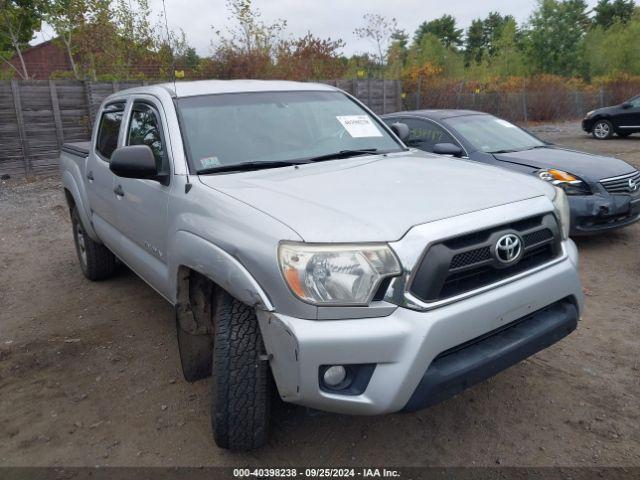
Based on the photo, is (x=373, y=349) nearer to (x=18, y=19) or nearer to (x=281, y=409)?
(x=281, y=409)

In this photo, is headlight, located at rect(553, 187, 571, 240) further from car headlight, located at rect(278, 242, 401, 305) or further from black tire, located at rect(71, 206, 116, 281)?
black tire, located at rect(71, 206, 116, 281)

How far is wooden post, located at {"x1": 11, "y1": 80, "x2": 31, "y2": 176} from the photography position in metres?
10.9

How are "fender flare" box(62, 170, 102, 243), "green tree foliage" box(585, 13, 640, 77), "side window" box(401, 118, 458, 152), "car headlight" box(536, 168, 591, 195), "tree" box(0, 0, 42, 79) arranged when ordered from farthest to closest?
"green tree foliage" box(585, 13, 640, 77) → "tree" box(0, 0, 42, 79) → "side window" box(401, 118, 458, 152) → "car headlight" box(536, 168, 591, 195) → "fender flare" box(62, 170, 102, 243)

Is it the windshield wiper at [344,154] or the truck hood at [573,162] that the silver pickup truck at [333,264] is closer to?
the windshield wiper at [344,154]

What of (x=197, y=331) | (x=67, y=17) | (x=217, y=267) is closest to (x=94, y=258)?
(x=197, y=331)

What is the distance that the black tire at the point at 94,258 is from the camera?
513 centimetres

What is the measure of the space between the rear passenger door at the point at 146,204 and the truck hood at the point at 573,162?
13.3 feet

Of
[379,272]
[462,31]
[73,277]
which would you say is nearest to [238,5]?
[73,277]

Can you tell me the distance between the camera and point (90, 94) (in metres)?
12.0

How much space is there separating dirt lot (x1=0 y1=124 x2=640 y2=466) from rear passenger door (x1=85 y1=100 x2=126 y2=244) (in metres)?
0.75

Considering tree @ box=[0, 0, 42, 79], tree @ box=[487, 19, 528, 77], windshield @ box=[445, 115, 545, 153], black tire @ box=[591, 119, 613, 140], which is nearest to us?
windshield @ box=[445, 115, 545, 153]

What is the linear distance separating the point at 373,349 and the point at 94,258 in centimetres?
385

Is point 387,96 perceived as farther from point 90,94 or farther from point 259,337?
point 259,337

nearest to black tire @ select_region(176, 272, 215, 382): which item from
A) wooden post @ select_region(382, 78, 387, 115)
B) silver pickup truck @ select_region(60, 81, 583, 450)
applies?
silver pickup truck @ select_region(60, 81, 583, 450)
